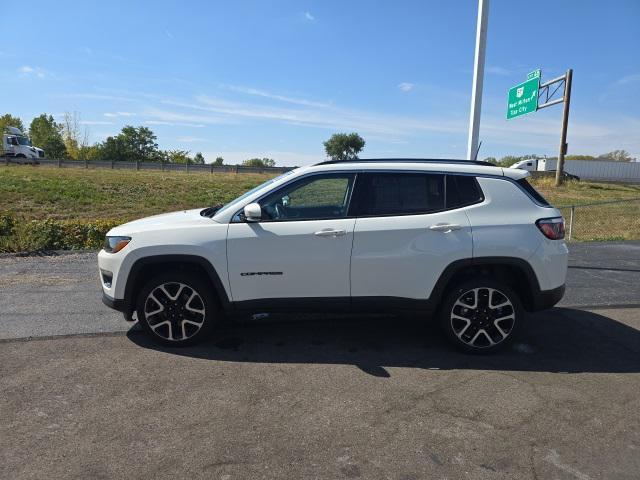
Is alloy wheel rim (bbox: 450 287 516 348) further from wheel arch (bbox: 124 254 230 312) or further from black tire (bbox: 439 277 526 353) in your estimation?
wheel arch (bbox: 124 254 230 312)

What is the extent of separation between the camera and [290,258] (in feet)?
13.8

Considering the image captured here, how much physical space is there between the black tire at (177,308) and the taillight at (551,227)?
120 inches

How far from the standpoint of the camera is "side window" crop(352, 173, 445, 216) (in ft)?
14.2

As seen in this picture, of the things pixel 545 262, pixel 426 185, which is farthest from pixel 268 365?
pixel 545 262

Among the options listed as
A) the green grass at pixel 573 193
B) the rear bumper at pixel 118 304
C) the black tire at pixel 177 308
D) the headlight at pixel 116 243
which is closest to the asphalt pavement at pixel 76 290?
the rear bumper at pixel 118 304

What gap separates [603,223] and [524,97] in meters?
6.52

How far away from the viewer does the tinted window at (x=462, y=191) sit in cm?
432

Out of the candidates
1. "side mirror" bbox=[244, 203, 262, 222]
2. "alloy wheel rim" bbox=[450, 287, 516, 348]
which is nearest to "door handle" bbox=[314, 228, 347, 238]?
"side mirror" bbox=[244, 203, 262, 222]

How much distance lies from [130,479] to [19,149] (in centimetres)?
5102

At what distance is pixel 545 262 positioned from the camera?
4238 millimetres

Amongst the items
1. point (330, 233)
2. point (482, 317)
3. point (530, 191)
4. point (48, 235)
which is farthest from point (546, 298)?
point (48, 235)

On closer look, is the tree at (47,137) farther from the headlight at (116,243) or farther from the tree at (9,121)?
the headlight at (116,243)

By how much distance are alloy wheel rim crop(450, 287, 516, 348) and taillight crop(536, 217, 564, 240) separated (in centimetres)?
67

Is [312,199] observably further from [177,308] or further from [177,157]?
[177,157]
